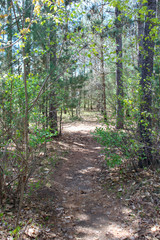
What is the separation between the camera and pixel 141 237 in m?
3.14

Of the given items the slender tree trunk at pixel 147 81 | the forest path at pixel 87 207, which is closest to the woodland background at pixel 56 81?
the slender tree trunk at pixel 147 81

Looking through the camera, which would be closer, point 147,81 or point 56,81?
point 56,81

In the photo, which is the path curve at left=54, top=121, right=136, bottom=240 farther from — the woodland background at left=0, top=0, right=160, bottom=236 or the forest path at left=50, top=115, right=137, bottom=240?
the woodland background at left=0, top=0, right=160, bottom=236

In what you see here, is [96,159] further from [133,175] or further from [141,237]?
[141,237]

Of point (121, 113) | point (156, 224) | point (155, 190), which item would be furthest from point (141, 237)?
point (121, 113)

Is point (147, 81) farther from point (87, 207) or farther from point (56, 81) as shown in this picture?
point (87, 207)

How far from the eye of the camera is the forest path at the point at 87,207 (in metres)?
3.42

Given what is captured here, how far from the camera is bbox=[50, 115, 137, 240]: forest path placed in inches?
135

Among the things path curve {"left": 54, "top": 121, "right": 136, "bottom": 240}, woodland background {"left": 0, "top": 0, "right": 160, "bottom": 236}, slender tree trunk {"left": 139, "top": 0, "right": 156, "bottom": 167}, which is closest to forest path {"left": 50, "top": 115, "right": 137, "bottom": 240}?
path curve {"left": 54, "top": 121, "right": 136, "bottom": 240}

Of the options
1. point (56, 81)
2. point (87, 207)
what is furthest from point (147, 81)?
point (87, 207)

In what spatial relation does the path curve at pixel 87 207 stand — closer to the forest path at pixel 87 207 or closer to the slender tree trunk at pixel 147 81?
the forest path at pixel 87 207

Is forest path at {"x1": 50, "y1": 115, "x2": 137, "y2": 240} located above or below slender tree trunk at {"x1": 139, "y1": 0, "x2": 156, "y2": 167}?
below

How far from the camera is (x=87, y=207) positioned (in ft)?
14.1

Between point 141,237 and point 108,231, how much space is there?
1.91 feet
